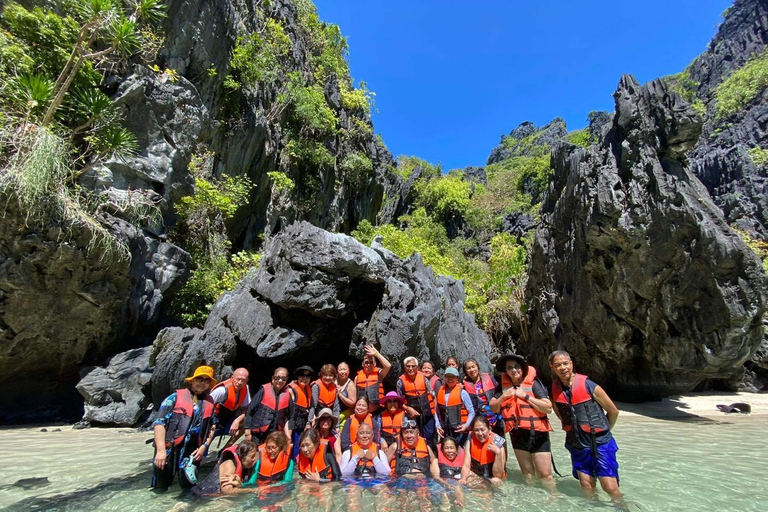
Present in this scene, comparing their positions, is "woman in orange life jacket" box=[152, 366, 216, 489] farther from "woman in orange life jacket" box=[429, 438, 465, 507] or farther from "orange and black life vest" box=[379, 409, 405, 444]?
"woman in orange life jacket" box=[429, 438, 465, 507]

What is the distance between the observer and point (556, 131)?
74375 millimetres

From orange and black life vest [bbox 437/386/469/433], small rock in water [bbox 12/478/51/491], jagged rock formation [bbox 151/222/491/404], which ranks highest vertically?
jagged rock formation [bbox 151/222/491/404]

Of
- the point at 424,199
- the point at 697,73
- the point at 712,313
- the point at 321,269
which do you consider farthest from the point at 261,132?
the point at 697,73

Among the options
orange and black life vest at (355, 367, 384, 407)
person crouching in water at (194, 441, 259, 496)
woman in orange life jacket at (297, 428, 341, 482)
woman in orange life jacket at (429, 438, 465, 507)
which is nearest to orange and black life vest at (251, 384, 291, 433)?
person crouching in water at (194, 441, 259, 496)

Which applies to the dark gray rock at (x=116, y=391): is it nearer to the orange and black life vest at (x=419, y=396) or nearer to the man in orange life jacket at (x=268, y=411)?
the man in orange life jacket at (x=268, y=411)

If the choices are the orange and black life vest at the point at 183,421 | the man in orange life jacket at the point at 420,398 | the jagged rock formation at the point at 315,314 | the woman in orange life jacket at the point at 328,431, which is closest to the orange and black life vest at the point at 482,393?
the man in orange life jacket at the point at 420,398

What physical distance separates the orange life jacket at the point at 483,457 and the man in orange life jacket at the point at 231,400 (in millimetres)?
3321

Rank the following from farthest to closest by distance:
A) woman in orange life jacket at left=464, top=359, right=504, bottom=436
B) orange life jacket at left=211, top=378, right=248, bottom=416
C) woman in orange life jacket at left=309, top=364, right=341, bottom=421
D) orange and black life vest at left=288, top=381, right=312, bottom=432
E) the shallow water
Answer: woman in orange life jacket at left=309, top=364, right=341, bottom=421 → orange and black life vest at left=288, top=381, right=312, bottom=432 → woman in orange life jacket at left=464, top=359, right=504, bottom=436 → orange life jacket at left=211, top=378, right=248, bottom=416 → the shallow water

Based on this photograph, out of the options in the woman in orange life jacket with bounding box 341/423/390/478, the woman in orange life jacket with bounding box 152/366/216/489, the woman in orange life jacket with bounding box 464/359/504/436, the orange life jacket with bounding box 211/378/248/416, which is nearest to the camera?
the woman in orange life jacket with bounding box 152/366/216/489

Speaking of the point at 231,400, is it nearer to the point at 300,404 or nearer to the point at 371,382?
the point at 300,404

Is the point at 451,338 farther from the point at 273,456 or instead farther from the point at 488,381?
the point at 273,456

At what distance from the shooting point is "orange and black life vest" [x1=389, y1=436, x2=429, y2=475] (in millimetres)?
5242

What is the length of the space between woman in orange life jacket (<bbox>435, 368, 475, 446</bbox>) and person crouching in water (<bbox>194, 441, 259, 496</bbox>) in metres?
2.68

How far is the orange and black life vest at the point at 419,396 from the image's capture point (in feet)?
20.0
